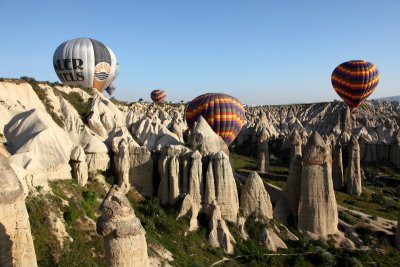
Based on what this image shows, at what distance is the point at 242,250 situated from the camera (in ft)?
60.0

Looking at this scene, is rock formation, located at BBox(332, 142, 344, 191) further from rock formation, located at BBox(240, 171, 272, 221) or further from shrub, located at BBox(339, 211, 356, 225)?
rock formation, located at BBox(240, 171, 272, 221)

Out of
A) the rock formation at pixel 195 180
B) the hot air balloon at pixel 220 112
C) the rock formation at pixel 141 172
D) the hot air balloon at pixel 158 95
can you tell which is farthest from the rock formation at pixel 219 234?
the hot air balloon at pixel 158 95

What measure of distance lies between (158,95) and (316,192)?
231ft

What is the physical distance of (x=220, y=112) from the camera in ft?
106

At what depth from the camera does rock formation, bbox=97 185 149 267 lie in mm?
8078

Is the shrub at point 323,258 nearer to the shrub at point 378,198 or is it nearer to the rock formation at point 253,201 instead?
the rock formation at point 253,201

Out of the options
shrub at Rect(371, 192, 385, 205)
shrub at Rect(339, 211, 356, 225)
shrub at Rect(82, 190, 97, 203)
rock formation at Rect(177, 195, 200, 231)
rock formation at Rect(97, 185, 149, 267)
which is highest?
rock formation at Rect(97, 185, 149, 267)

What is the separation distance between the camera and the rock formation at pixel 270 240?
1880cm

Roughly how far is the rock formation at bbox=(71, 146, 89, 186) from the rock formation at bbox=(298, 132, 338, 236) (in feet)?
36.7

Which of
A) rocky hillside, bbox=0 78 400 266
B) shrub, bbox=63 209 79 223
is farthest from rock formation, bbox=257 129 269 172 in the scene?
shrub, bbox=63 209 79 223

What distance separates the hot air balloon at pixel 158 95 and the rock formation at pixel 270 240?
7049 cm

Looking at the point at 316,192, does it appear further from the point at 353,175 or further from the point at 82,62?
the point at 82,62

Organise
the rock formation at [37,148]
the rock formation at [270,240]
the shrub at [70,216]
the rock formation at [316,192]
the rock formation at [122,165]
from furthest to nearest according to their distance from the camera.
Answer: the rock formation at [316,192] → the rock formation at [122,165] → the rock formation at [270,240] → the rock formation at [37,148] → the shrub at [70,216]

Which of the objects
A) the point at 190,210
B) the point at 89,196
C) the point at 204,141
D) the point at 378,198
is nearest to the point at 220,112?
the point at 204,141
